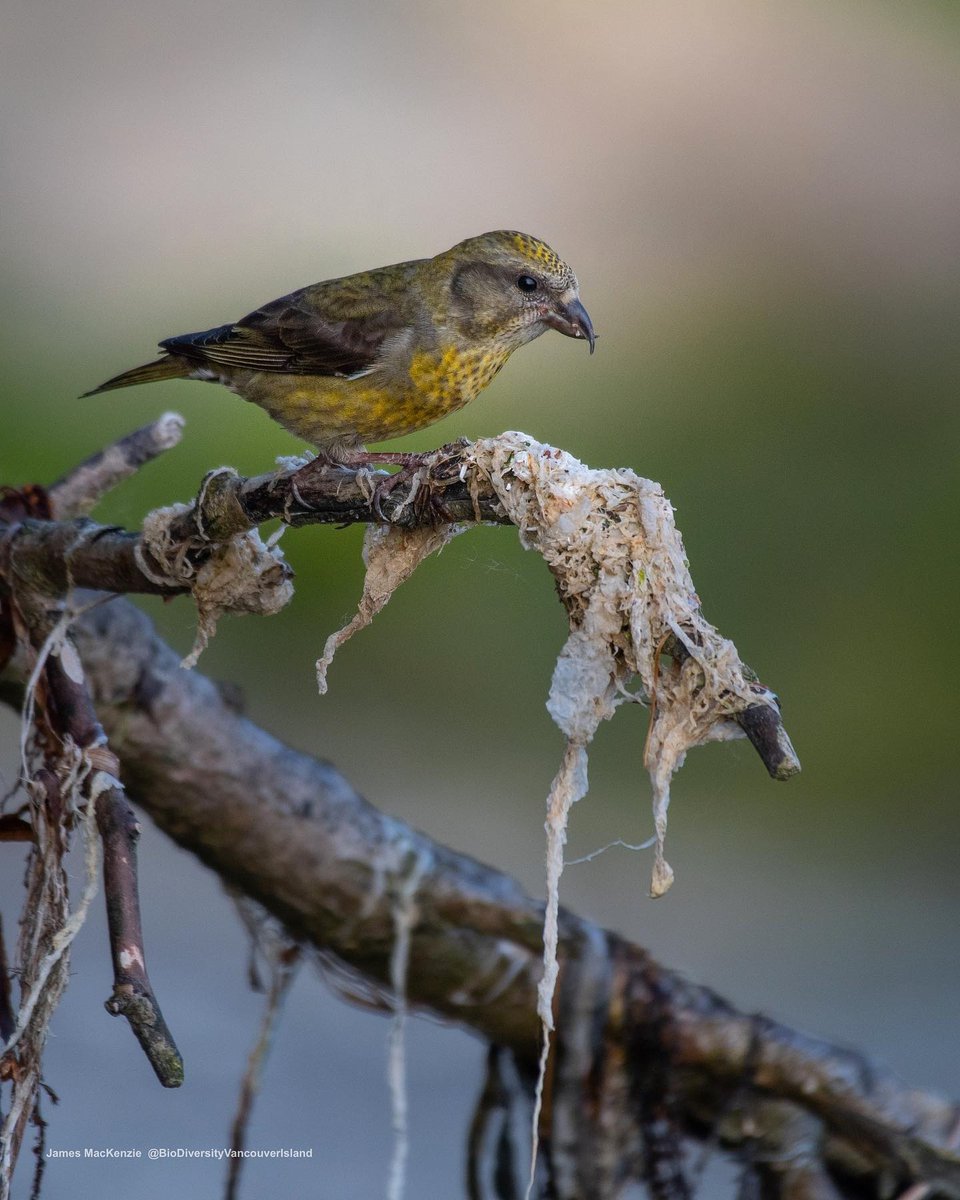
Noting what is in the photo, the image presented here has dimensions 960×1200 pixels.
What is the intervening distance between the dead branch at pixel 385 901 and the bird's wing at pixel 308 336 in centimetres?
56

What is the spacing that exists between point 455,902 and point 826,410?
4.20 m

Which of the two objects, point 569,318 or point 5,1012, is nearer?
point 5,1012

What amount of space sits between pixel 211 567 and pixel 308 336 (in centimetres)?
74

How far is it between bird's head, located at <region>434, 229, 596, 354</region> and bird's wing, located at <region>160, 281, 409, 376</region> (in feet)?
0.46

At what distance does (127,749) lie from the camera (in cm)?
253

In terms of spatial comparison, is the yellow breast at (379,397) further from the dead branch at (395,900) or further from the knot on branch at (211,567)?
the knot on branch at (211,567)

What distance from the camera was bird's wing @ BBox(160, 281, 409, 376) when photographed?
8.88 feet

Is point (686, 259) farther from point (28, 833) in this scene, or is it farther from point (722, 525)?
point (28, 833)

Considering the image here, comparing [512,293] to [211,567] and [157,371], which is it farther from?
[211,567]

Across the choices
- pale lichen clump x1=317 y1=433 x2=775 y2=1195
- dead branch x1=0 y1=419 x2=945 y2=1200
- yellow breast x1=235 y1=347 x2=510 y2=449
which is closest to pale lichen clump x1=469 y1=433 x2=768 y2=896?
pale lichen clump x1=317 y1=433 x2=775 y2=1195

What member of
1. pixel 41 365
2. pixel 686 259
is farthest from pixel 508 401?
pixel 41 365

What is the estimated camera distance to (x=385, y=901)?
8.31 feet

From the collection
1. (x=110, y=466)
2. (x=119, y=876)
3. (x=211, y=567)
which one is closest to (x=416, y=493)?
(x=211, y=567)

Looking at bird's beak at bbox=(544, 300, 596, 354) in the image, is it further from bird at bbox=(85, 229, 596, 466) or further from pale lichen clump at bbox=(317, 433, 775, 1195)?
pale lichen clump at bbox=(317, 433, 775, 1195)
